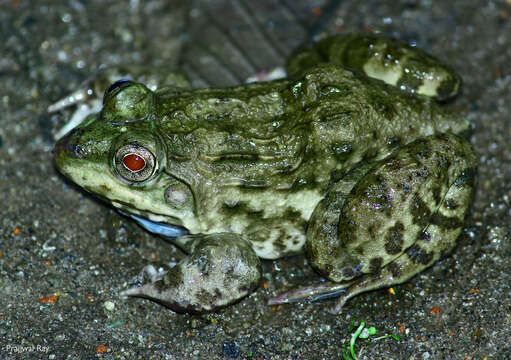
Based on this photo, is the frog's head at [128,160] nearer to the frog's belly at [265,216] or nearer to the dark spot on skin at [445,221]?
the frog's belly at [265,216]

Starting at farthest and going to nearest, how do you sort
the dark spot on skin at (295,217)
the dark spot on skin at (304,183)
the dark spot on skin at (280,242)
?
the dark spot on skin at (280,242) → the dark spot on skin at (295,217) → the dark spot on skin at (304,183)

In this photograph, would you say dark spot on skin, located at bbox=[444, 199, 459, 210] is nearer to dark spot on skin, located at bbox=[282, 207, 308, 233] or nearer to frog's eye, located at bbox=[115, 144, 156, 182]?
dark spot on skin, located at bbox=[282, 207, 308, 233]

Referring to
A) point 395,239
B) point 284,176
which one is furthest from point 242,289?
point 395,239

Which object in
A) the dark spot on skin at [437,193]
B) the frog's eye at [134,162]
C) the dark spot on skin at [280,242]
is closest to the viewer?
the frog's eye at [134,162]

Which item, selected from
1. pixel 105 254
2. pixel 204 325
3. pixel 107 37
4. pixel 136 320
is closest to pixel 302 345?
pixel 204 325

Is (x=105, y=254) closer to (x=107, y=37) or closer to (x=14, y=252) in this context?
(x=14, y=252)

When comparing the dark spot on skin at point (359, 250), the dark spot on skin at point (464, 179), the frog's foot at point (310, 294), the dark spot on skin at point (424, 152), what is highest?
the dark spot on skin at point (424, 152)

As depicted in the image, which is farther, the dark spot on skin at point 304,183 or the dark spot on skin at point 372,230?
the dark spot on skin at point 304,183

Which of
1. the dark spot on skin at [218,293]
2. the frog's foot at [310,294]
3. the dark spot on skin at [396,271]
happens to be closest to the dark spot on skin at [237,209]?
the dark spot on skin at [218,293]
